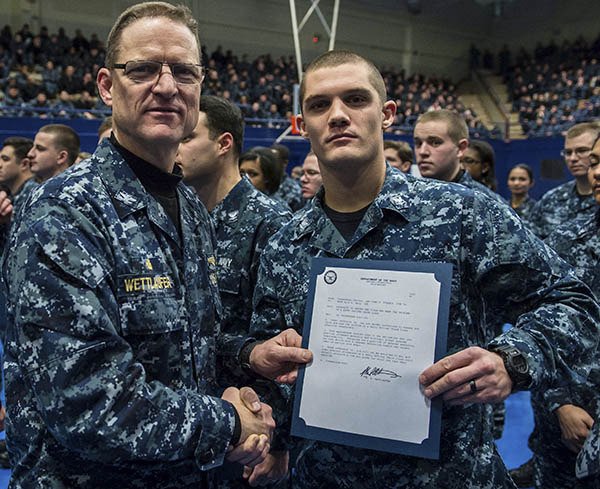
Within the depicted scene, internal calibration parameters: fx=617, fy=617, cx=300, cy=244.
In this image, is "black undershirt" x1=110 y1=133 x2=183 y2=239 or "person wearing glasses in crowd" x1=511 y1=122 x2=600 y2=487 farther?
"person wearing glasses in crowd" x1=511 y1=122 x2=600 y2=487

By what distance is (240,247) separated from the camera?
229 cm

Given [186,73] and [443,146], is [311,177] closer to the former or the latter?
[443,146]

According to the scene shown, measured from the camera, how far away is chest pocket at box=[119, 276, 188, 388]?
1350mm

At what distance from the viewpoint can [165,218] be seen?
1.51 meters

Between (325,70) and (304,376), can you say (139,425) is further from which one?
(325,70)

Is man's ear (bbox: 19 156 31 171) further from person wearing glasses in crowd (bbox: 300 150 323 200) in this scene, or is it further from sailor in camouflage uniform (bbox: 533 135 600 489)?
sailor in camouflage uniform (bbox: 533 135 600 489)

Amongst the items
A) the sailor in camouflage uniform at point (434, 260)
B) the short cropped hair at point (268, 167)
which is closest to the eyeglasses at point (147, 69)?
the sailor in camouflage uniform at point (434, 260)

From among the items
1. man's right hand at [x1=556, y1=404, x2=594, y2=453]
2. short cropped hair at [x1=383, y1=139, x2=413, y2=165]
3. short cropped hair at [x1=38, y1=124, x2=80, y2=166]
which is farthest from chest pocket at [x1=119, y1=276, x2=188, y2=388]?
short cropped hair at [x1=383, y1=139, x2=413, y2=165]

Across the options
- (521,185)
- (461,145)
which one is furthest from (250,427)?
(521,185)

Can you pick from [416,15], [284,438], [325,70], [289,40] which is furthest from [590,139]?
[416,15]

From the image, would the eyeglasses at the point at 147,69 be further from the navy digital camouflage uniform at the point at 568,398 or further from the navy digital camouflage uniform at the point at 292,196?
the navy digital camouflage uniform at the point at 292,196

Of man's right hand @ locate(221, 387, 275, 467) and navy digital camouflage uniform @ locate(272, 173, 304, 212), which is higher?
navy digital camouflage uniform @ locate(272, 173, 304, 212)

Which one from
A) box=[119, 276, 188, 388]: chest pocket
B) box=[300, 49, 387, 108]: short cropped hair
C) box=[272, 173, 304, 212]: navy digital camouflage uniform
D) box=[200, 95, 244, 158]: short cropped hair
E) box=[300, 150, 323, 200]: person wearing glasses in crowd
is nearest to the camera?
box=[119, 276, 188, 388]: chest pocket

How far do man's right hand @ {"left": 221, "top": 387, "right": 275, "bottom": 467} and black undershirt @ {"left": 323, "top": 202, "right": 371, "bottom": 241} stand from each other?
516 mm
